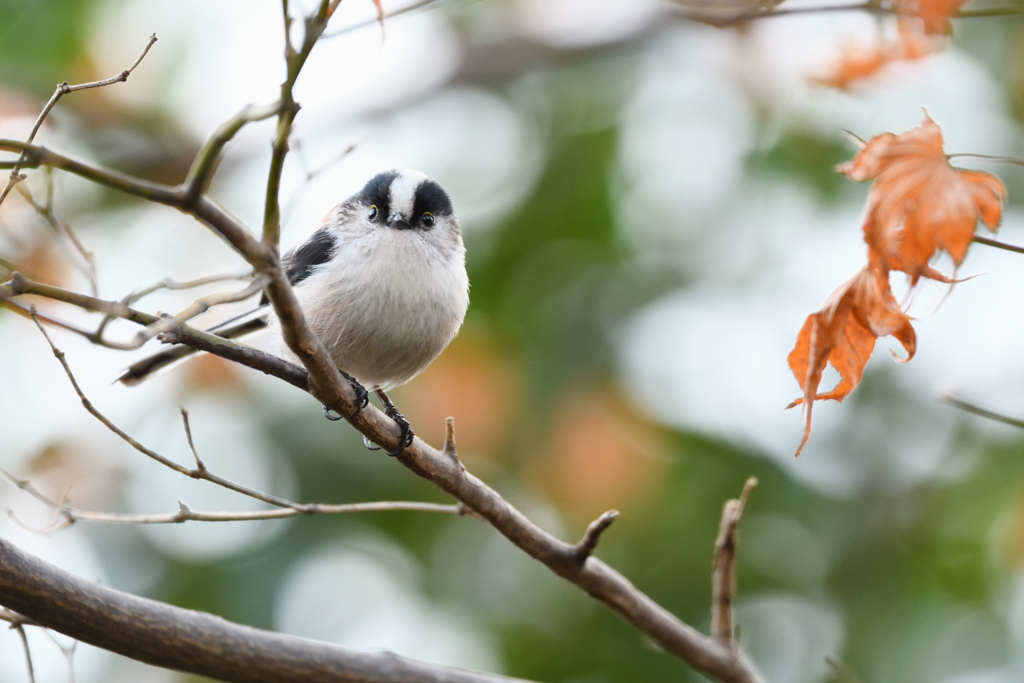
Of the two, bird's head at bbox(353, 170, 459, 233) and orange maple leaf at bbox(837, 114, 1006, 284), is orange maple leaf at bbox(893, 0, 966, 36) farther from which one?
bird's head at bbox(353, 170, 459, 233)

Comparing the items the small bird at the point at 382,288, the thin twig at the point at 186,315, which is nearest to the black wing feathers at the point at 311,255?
the small bird at the point at 382,288

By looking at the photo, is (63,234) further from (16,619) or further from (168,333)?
(16,619)

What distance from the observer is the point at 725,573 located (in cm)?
270

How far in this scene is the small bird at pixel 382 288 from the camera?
3.00 m

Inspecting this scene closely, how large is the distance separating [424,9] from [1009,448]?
4.66 metres

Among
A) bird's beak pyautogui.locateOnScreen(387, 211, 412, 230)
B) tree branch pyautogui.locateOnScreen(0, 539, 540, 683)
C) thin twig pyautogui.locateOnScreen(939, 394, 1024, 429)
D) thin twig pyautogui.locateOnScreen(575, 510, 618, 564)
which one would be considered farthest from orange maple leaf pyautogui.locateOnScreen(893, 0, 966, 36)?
tree branch pyautogui.locateOnScreen(0, 539, 540, 683)

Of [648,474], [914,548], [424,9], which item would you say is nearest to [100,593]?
[424,9]

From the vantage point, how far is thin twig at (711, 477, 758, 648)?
2.63 m

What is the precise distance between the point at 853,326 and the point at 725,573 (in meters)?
1.09

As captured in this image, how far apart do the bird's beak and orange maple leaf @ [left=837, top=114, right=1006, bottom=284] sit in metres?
1.82

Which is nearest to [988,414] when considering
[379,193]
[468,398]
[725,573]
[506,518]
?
[725,573]

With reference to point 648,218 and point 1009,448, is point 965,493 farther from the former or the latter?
point 648,218

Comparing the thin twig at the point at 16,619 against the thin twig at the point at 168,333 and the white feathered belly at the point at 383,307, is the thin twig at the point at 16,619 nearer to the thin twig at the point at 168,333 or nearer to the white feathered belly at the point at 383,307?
the thin twig at the point at 168,333

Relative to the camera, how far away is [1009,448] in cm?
526
